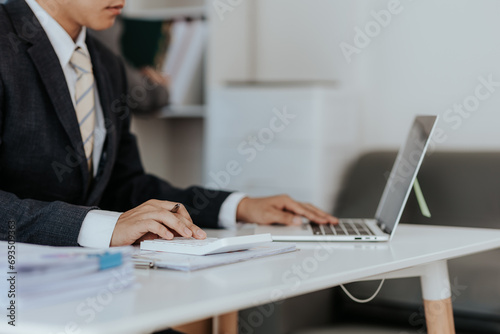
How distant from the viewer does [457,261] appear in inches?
80.4

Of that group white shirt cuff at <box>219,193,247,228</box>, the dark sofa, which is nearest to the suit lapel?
white shirt cuff at <box>219,193,247,228</box>

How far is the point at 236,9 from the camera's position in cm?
315

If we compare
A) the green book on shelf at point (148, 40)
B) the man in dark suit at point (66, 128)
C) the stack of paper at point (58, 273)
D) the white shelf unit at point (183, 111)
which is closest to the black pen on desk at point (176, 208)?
the man in dark suit at point (66, 128)

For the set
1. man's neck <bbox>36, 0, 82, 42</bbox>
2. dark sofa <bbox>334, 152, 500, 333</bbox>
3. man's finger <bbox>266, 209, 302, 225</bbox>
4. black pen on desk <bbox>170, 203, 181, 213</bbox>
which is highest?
man's neck <bbox>36, 0, 82, 42</bbox>

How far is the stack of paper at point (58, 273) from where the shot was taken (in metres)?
0.70

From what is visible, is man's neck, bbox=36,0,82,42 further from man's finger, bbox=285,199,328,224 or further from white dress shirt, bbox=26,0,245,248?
man's finger, bbox=285,199,328,224

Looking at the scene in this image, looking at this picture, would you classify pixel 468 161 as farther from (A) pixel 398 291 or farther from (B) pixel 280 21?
(B) pixel 280 21

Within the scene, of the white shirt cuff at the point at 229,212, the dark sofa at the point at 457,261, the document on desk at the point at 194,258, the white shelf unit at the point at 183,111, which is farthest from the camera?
the white shelf unit at the point at 183,111

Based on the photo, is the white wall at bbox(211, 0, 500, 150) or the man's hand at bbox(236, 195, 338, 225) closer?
the man's hand at bbox(236, 195, 338, 225)

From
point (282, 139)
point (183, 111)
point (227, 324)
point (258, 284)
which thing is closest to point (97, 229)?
point (258, 284)

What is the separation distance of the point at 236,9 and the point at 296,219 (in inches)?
73.4

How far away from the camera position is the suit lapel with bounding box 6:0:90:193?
1386mm

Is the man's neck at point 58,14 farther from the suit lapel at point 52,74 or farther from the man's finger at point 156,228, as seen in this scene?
the man's finger at point 156,228

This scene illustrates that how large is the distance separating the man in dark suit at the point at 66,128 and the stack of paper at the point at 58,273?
12.9 inches
